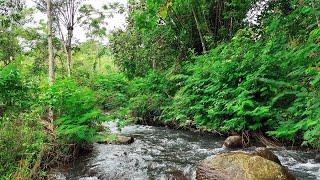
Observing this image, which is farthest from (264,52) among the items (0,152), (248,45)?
(0,152)

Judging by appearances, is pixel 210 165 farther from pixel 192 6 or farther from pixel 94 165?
pixel 192 6

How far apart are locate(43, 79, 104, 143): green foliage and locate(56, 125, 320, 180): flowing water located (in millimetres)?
752

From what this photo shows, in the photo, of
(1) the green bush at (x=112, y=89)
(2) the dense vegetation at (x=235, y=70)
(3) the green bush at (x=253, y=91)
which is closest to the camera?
(2) the dense vegetation at (x=235, y=70)

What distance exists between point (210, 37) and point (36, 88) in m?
11.1

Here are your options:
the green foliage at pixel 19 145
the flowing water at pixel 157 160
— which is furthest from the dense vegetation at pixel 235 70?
the green foliage at pixel 19 145

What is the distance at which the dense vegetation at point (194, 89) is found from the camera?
7.03 metres

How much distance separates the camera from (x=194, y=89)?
13172mm

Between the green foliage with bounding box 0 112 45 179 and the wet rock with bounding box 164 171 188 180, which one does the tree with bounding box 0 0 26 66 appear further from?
the wet rock with bounding box 164 171 188 180

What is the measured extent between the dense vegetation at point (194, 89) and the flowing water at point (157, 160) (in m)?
0.54

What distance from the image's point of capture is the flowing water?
7352 millimetres

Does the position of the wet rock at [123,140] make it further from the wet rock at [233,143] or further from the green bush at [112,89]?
the green bush at [112,89]

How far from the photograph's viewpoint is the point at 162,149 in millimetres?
10094

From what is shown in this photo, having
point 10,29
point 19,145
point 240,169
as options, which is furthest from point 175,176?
point 10,29

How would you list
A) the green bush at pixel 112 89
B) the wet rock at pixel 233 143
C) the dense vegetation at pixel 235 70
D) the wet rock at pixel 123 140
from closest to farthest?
the dense vegetation at pixel 235 70 < the wet rock at pixel 233 143 < the wet rock at pixel 123 140 < the green bush at pixel 112 89
